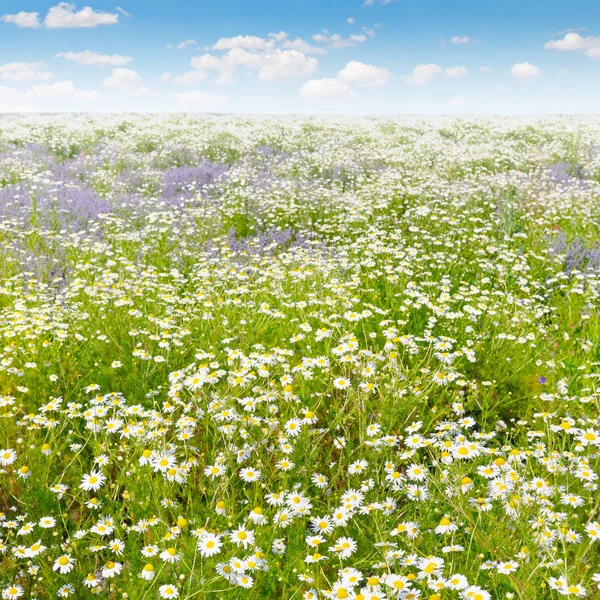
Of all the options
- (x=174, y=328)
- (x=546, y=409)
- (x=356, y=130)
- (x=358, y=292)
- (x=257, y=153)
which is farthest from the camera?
(x=356, y=130)

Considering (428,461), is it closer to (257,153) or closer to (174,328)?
(174,328)

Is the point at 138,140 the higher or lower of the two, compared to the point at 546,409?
higher

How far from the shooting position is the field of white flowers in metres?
2.29

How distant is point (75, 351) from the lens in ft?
13.7

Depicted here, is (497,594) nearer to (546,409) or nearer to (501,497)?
(501,497)

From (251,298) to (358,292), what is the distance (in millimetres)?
986

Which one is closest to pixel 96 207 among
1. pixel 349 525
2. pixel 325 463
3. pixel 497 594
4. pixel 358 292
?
pixel 358 292

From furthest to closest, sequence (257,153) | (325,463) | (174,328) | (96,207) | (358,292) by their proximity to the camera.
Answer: (257,153) < (96,207) < (358,292) < (174,328) < (325,463)

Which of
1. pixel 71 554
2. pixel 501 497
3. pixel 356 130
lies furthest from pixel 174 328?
pixel 356 130

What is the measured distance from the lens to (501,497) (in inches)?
98.5

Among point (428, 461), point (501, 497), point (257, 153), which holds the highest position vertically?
point (257, 153)

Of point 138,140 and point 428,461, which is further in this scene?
point 138,140

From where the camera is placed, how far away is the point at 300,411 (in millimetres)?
3291

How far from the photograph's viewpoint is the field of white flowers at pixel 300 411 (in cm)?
229
